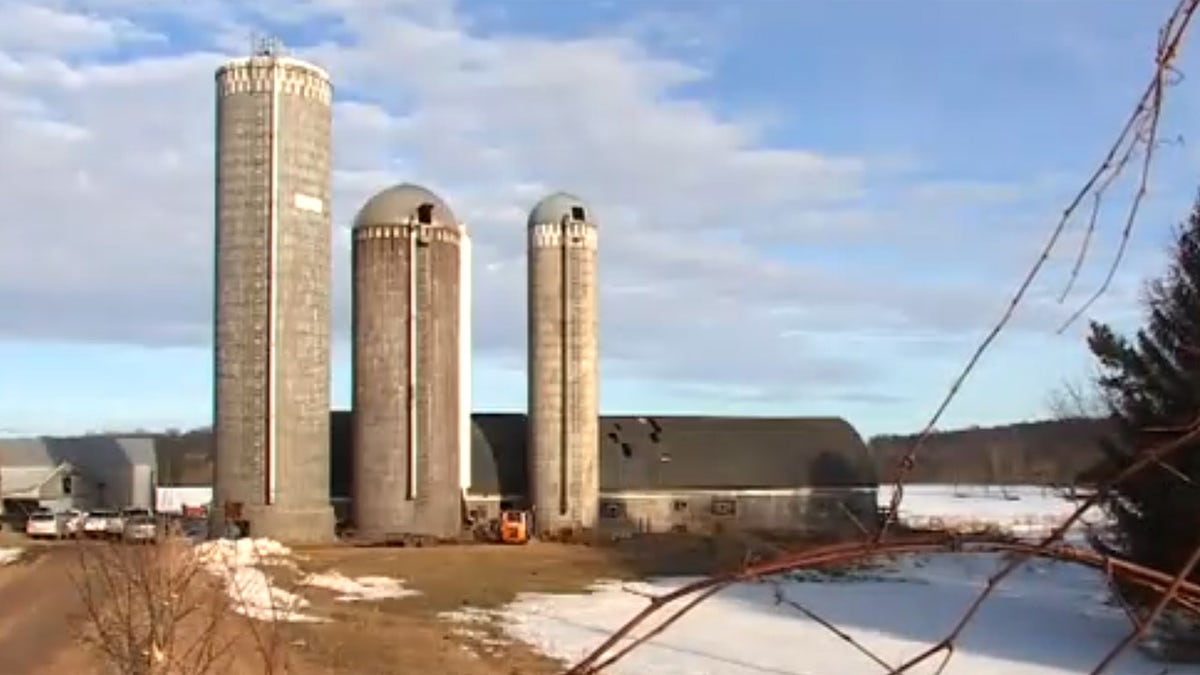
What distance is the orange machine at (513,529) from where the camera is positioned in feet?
169

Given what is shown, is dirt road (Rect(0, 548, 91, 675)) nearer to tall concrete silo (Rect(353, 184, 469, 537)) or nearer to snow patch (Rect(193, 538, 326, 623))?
snow patch (Rect(193, 538, 326, 623))

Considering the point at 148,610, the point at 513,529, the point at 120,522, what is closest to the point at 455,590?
the point at 120,522

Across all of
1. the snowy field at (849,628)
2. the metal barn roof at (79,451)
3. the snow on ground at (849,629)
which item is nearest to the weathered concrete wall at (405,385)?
the snow on ground at (849,629)

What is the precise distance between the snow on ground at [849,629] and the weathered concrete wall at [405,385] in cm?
1550

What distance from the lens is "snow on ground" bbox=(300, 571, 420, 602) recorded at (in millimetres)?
33750

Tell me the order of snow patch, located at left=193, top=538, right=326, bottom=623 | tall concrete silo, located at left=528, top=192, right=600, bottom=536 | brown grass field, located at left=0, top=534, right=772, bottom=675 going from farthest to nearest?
tall concrete silo, located at left=528, top=192, right=600, bottom=536, snow patch, located at left=193, top=538, right=326, bottom=623, brown grass field, located at left=0, top=534, right=772, bottom=675

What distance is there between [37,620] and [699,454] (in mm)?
40365

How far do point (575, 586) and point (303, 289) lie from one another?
1554 centimetres

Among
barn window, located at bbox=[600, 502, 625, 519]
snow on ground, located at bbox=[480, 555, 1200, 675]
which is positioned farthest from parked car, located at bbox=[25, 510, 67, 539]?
snow on ground, located at bbox=[480, 555, 1200, 675]

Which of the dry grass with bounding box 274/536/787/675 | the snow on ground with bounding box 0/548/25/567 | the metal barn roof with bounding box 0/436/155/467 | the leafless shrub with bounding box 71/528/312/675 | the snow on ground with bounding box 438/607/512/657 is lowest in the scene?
the snow on ground with bounding box 438/607/512/657

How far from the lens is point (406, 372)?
168 ft

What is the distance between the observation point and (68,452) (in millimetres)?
73250

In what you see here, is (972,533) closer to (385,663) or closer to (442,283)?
(385,663)

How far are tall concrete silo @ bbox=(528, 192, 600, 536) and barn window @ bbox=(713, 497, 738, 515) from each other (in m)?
Result: 6.94
